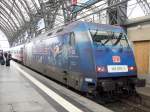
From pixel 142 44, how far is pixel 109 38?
26.6 ft

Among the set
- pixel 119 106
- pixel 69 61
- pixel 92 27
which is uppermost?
pixel 92 27

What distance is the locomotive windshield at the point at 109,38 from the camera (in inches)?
470

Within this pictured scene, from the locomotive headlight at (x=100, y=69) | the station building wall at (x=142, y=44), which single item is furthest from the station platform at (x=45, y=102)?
the station building wall at (x=142, y=44)

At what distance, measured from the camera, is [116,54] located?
1175 centimetres

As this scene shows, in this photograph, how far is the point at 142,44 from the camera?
1992 centimetres

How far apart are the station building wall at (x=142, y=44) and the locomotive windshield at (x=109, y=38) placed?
20.5ft

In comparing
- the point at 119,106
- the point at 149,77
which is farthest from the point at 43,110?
the point at 149,77

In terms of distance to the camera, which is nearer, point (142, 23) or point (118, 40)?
point (118, 40)

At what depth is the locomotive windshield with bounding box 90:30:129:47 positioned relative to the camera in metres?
11.9

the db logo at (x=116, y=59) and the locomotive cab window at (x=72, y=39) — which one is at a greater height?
the locomotive cab window at (x=72, y=39)

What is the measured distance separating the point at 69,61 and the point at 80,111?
4.93 metres

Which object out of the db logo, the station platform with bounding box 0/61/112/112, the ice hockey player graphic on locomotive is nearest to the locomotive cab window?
the ice hockey player graphic on locomotive

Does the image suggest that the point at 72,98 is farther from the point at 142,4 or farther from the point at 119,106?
the point at 142,4

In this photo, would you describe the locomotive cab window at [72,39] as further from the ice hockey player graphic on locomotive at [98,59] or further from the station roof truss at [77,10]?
the station roof truss at [77,10]
